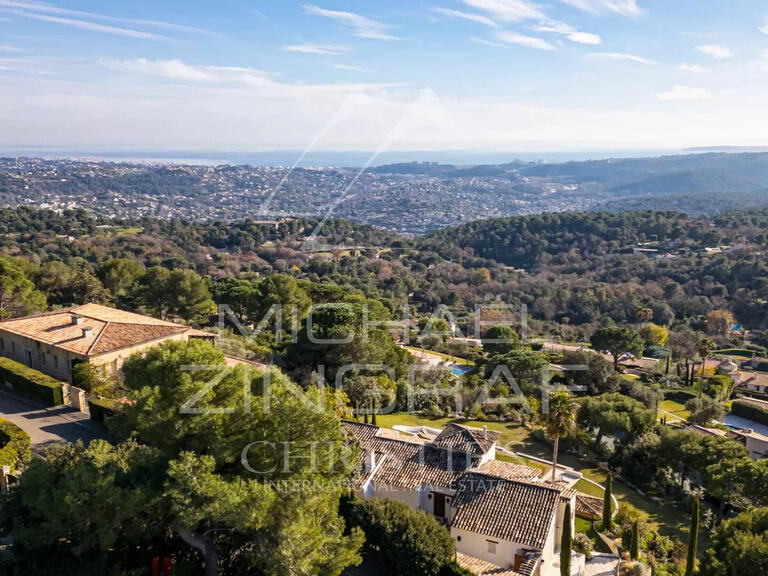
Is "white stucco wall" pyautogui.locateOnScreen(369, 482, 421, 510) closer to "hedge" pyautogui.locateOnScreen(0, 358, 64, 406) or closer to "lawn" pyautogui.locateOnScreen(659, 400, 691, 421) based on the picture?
"hedge" pyautogui.locateOnScreen(0, 358, 64, 406)

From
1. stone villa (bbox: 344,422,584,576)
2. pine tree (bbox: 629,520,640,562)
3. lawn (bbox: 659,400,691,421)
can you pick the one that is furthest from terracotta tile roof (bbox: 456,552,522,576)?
lawn (bbox: 659,400,691,421)

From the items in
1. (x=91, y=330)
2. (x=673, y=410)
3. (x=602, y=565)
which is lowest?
(x=673, y=410)

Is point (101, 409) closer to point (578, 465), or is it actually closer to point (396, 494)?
point (396, 494)

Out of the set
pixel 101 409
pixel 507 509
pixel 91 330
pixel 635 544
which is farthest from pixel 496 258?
pixel 507 509

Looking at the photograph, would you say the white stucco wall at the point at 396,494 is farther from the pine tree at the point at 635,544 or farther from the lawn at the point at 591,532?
the pine tree at the point at 635,544

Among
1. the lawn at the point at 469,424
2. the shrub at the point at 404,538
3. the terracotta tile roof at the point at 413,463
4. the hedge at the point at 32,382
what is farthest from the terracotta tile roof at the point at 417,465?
the hedge at the point at 32,382
